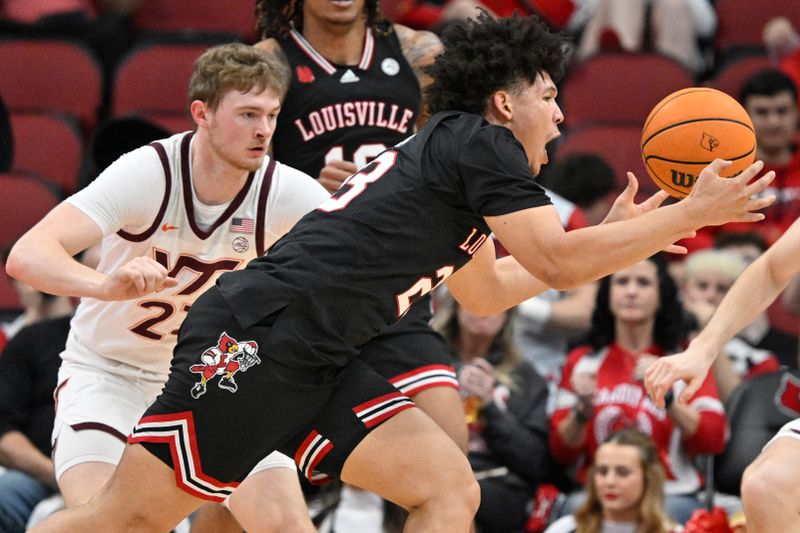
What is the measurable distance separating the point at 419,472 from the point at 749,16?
704 centimetres

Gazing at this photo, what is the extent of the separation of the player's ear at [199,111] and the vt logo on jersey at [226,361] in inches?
38.5

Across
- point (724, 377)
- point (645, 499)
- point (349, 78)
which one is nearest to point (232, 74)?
point (349, 78)

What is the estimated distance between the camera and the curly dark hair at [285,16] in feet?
19.7

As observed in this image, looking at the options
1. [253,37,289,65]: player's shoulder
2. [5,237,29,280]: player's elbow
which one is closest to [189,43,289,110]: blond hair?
[5,237,29,280]: player's elbow

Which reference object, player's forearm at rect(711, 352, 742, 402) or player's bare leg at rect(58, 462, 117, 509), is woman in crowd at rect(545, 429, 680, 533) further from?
player's bare leg at rect(58, 462, 117, 509)

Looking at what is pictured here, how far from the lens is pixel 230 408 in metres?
4.16

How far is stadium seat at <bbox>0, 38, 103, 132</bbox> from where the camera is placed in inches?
382

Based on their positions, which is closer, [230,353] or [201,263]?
[230,353]

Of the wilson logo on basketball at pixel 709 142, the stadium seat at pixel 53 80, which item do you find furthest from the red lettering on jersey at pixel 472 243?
the stadium seat at pixel 53 80

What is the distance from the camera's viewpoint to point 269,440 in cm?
422

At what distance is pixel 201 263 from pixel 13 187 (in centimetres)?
449

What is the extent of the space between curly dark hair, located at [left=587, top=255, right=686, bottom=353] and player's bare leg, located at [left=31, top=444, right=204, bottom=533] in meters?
3.64

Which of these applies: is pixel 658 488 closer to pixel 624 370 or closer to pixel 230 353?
pixel 624 370

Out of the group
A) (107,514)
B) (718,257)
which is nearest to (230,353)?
(107,514)
